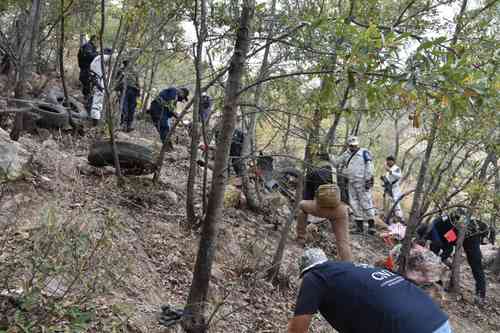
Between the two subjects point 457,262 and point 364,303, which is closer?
point 364,303

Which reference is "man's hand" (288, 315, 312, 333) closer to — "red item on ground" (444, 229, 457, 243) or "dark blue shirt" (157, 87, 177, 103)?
"dark blue shirt" (157, 87, 177, 103)

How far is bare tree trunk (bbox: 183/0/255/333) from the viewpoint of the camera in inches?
145

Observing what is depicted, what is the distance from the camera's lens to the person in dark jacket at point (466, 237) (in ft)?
26.1

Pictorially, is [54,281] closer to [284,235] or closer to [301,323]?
[301,323]

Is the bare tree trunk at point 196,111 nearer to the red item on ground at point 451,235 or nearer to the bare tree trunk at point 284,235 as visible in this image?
the bare tree trunk at point 284,235

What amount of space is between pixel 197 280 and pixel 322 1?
3999 mm

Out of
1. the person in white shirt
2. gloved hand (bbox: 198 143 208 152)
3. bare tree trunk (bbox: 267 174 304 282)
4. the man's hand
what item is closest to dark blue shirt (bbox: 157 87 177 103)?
gloved hand (bbox: 198 143 208 152)

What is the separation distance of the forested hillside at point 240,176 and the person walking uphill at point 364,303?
0.02 m

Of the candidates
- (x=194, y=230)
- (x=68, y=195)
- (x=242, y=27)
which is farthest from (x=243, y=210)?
(x=242, y=27)

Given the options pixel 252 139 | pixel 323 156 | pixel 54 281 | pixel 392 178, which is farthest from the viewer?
pixel 392 178

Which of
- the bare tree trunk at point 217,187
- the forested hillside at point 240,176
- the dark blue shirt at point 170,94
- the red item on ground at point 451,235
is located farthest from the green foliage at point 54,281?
the red item on ground at point 451,235

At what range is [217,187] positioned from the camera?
3855mm

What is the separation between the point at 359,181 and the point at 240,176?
2.79 m

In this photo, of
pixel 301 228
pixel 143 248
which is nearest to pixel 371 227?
pixel 301 228
